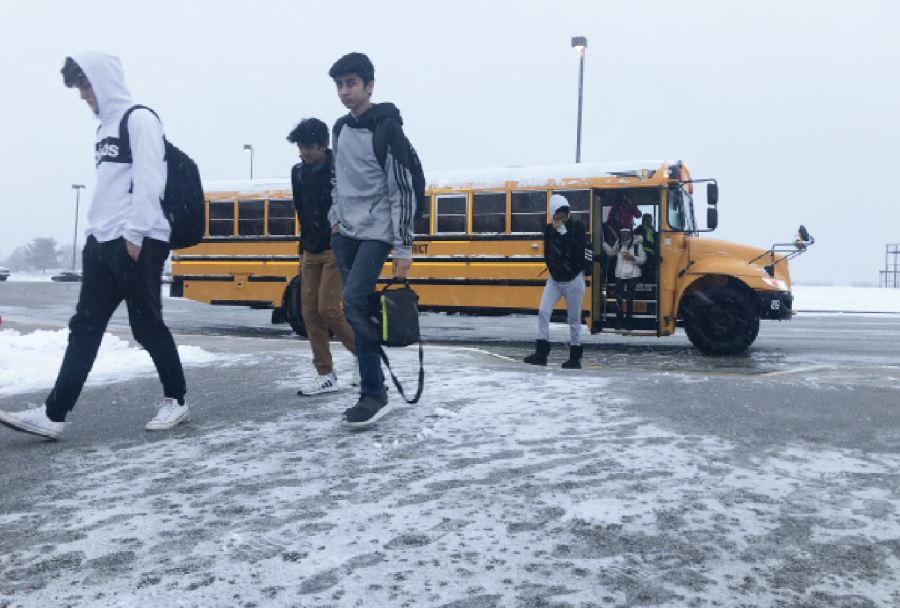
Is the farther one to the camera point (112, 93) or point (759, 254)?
point (759, 254)

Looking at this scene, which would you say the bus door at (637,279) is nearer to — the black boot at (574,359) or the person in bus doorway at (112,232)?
the black boot at (574,359)

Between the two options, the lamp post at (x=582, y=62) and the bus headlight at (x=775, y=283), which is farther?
the lamp post at (x=582, y=62)

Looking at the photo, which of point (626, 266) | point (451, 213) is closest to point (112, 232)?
point (626, 266)

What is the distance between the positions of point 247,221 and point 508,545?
432 inches

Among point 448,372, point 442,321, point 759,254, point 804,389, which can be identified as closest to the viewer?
point 804,389

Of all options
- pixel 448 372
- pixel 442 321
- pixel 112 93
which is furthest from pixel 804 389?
pixel 442 321

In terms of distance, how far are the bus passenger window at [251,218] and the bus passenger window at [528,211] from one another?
4.29 m

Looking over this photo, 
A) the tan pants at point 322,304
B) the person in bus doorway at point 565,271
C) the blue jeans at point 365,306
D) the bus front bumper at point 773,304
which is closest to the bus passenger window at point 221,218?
the person in bus doorway at point 565,271

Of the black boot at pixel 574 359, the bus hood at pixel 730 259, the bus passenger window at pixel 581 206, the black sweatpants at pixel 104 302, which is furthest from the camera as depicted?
the bus passenger window at pixel 581 206

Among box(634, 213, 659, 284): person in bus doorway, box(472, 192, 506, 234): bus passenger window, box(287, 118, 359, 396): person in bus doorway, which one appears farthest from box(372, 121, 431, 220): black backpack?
box(472, 192, 506, 234): bus passenger window

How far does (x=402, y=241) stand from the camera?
3984 millimetres

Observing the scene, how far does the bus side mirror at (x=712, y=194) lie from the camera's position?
369 inches

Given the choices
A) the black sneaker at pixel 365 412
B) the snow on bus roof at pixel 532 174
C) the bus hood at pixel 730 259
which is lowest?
the black sneaker at pixel 365 412

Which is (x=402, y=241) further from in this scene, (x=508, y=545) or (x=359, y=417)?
(x=508, y=545)
